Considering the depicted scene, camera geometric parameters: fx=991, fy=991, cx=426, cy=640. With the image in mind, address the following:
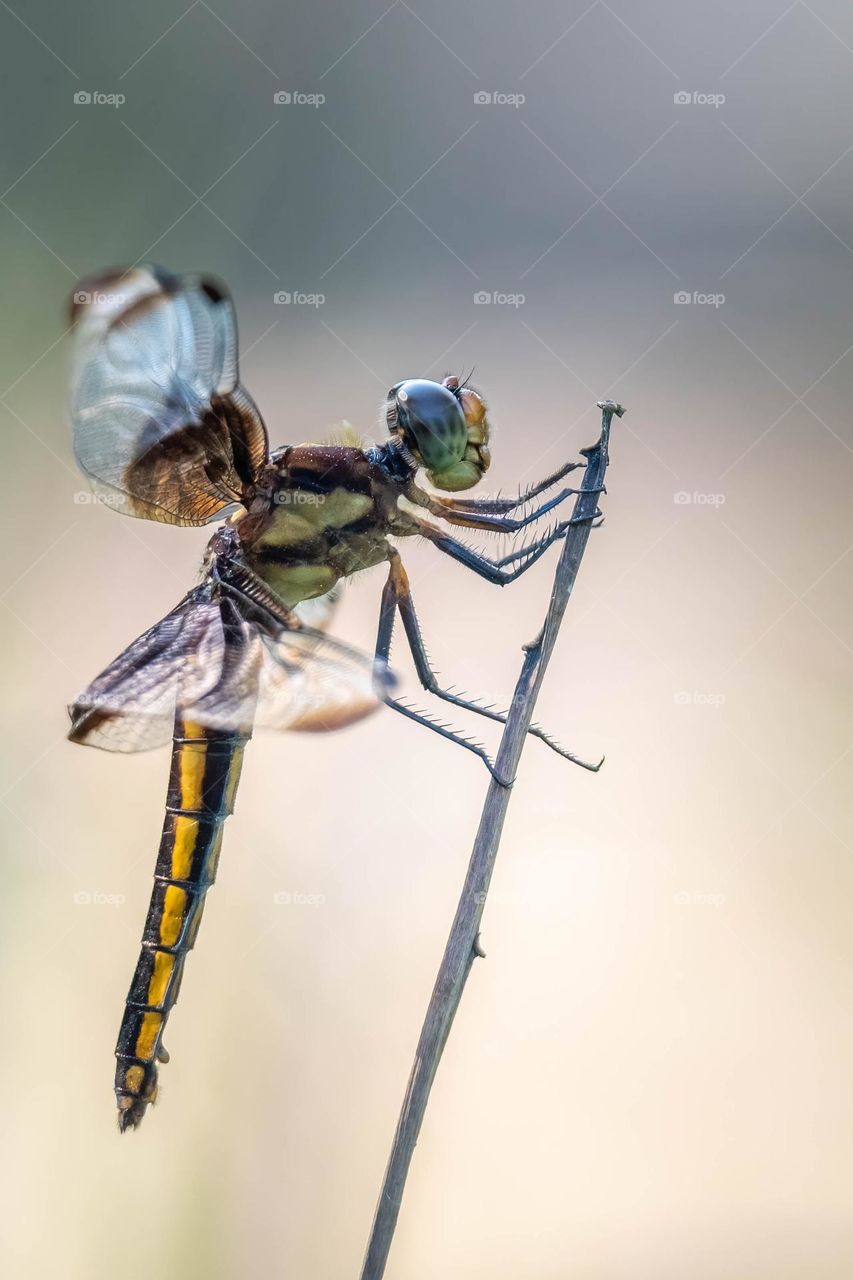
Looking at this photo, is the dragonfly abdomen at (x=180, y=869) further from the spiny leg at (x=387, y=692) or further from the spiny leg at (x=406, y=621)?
the spiny leg at (x=406, y=621)

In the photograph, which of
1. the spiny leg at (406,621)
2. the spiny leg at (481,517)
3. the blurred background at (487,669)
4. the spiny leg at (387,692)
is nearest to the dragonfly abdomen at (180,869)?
the spiny leg at (387,692)

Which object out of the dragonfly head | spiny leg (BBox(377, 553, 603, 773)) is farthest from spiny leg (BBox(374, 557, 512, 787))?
the dragonfly head

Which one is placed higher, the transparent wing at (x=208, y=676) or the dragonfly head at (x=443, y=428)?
the dragonfly head at (x=443, y=428)

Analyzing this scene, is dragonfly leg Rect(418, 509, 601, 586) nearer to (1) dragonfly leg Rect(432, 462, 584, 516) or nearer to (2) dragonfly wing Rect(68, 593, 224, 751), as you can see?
(1) dragonfly leg Rect(432, 462, 584, 516)

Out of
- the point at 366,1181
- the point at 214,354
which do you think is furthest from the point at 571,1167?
the point at 214,354

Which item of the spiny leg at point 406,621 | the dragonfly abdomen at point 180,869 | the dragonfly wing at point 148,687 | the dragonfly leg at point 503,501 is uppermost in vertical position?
the dragonfly leg at point 503,501

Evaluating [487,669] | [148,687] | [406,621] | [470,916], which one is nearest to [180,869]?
[148,687]

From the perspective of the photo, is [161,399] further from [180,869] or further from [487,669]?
[487,669]
